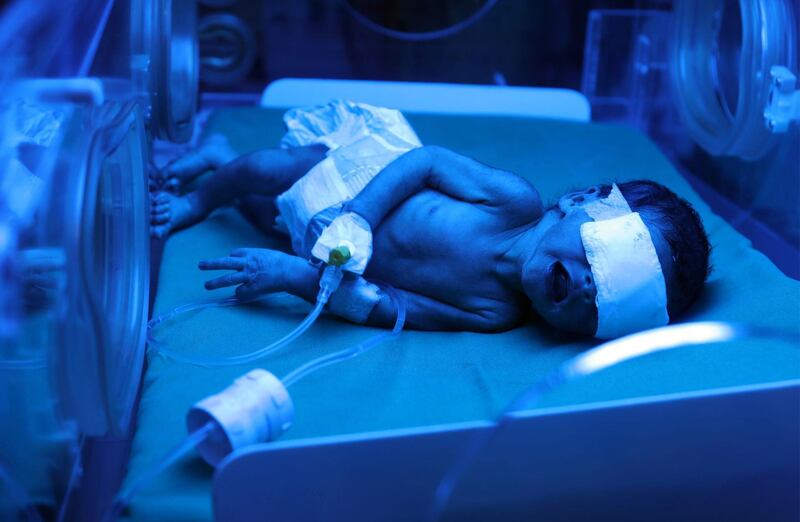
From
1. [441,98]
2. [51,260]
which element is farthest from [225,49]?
[51,260]

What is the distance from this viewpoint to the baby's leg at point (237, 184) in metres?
1.65

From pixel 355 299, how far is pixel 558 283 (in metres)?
0.31

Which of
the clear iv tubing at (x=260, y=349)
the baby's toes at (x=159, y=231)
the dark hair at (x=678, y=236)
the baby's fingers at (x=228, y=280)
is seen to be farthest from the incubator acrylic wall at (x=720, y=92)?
the baby's toes at (x=159, y=231)

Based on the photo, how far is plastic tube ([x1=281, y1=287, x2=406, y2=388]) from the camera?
A: 1.13 m

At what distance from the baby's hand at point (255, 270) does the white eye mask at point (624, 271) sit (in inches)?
18.5

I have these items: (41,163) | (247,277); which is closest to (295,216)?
(247,277)

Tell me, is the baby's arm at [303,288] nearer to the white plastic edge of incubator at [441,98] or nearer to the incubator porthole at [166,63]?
the incubator porthole at [166,63]

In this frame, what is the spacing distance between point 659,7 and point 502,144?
0.78 m

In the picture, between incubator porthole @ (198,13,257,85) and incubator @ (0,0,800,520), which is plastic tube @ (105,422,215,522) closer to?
incubator @ (0,0,800,520)

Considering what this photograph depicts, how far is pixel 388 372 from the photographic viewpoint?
1.23m

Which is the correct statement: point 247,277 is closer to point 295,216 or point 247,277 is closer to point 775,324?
point 295,216

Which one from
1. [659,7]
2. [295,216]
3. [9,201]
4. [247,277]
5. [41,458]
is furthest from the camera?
[659,7]

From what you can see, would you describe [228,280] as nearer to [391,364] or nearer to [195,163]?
[391,364]

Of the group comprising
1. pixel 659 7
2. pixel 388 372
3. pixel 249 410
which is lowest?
pixel 388 372
